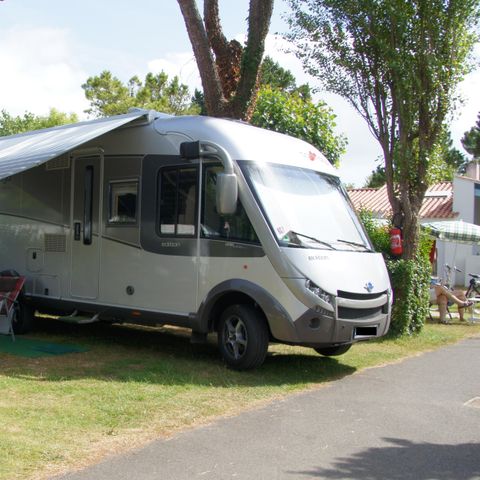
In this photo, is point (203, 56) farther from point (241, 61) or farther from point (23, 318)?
point (23, 318)

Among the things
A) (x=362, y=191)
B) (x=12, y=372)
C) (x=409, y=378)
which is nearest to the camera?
(x=12, y=372)

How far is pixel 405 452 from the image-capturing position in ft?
16.6

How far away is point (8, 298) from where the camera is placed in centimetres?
947

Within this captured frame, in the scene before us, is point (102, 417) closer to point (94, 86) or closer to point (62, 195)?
point (62, 195)

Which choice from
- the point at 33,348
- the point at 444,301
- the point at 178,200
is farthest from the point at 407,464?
the point at 444,301

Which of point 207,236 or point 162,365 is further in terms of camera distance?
point 207,236

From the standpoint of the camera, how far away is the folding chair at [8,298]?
952cm

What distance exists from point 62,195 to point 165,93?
3369 centimetres

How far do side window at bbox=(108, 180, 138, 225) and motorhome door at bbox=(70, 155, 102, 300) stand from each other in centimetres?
24

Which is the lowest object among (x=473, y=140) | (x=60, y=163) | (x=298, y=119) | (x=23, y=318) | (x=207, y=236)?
(x=23, y=318)

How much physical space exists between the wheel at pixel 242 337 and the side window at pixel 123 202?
77.7 inches

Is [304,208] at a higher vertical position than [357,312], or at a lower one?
higher

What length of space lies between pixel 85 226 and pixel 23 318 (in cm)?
205

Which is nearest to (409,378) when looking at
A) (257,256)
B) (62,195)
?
(257,256)
